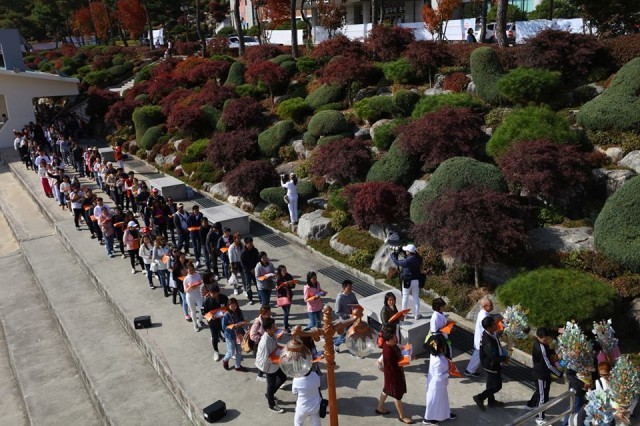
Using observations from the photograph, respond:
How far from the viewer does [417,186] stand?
1544 cm

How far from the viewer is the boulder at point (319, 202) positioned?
56.4ft

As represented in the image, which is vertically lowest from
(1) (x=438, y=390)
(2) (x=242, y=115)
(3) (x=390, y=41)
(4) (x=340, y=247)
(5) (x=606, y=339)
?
(4) (x=340, y=247)

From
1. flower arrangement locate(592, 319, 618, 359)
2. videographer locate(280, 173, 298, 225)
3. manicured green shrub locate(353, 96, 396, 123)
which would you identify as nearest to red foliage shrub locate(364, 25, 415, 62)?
manicured green shrub locate(353, 96, 396, 123)

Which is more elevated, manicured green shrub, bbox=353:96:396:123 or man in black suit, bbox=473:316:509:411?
manicured green shrub, bbox=353:96:396:123

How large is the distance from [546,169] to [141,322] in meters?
9.20

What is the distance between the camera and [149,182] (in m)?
21.5

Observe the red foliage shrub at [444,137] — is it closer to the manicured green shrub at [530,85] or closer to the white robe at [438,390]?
the manicured green shrub at [530,85]

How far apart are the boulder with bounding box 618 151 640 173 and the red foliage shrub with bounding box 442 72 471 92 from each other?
22.0 feet

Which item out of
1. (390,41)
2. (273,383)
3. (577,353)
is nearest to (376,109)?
(390,41)

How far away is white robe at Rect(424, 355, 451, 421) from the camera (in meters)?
8.05

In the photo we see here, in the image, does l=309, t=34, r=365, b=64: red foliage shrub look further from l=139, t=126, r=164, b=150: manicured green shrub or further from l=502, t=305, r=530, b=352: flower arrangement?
l=502, t=305, r=530, b=352: flower arrangement

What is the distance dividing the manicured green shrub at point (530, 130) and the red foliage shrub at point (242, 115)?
10945mm

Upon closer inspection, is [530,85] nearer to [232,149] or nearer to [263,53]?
[232,149]

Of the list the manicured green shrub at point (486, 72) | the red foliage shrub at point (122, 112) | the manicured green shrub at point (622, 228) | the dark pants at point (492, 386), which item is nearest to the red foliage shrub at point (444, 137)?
the manicured green shrub at point (486, 72)
